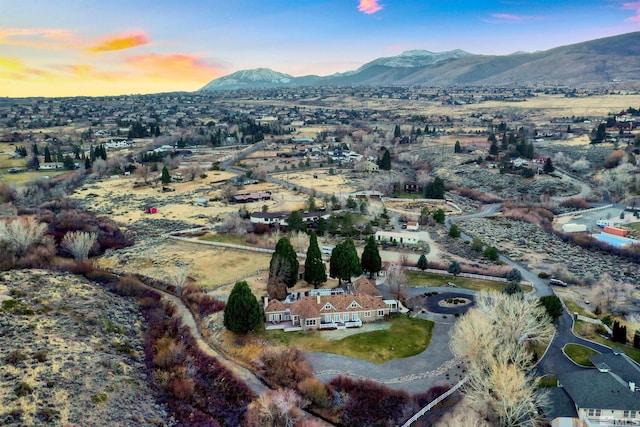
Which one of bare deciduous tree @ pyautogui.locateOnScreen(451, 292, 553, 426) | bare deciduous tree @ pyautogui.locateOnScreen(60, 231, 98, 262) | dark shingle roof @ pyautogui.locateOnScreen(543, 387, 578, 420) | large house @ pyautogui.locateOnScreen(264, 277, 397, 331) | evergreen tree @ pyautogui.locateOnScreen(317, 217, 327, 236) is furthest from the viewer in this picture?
evergreen tree @ pyautogui.locateOnScreen(317, 217, 327, 236)

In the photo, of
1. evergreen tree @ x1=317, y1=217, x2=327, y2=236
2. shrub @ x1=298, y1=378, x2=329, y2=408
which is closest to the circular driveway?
shrub @ x1=298, y1=378, x2=329, y2=408

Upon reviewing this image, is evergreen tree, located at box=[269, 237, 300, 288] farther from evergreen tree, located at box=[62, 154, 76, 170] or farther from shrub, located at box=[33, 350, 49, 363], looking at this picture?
evergreen tree, located at box=[62, 154, 76, 170]

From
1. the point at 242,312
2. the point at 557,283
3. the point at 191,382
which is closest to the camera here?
the point at 191,382

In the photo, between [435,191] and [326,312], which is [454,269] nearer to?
[326,312]

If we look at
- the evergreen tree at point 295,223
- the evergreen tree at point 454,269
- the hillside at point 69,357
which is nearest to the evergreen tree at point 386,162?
the evergreen tree at point 295,223

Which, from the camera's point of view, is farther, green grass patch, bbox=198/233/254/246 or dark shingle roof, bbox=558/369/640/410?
green grass patch, bbox=198/233/254/246

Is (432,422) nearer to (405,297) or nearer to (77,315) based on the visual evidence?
(405,297)

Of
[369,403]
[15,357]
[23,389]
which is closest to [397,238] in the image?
[369,403]
